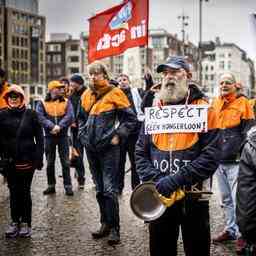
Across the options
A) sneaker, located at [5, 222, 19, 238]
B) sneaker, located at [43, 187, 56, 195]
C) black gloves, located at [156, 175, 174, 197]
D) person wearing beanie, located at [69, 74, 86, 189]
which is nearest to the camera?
black gloves, located at [156, 175, 174, 197]

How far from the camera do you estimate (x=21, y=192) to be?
7168 mm

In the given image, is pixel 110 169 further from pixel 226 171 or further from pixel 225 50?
pixel 225 50

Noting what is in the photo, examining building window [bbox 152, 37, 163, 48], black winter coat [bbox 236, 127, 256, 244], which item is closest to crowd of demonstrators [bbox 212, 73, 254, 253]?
black winter coat [bbox 236, 127, 256, 244]

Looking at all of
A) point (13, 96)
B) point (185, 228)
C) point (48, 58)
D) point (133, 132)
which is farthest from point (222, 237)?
point (48, 58)

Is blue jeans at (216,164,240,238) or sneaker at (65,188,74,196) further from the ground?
blue jeans at (216,164,240,238)

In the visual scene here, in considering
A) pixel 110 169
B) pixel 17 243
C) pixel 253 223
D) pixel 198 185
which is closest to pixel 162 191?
pixel 198 185

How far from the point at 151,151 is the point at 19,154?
2840 millimetres

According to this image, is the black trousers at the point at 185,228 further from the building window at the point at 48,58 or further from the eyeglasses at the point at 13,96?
the building window at the point at 48,58

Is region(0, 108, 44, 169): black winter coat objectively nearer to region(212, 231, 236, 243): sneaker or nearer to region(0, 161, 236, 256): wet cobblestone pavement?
region(0, 161, 236, 256): wet cobblestone pavement

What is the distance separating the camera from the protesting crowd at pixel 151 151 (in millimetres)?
4445

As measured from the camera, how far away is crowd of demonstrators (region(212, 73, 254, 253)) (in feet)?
21.8

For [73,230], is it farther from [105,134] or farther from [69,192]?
[69,192]

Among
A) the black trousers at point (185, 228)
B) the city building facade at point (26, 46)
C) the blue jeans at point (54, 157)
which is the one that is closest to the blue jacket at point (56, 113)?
the blue jeans at point (54, 157)

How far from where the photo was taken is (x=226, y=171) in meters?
6.73
